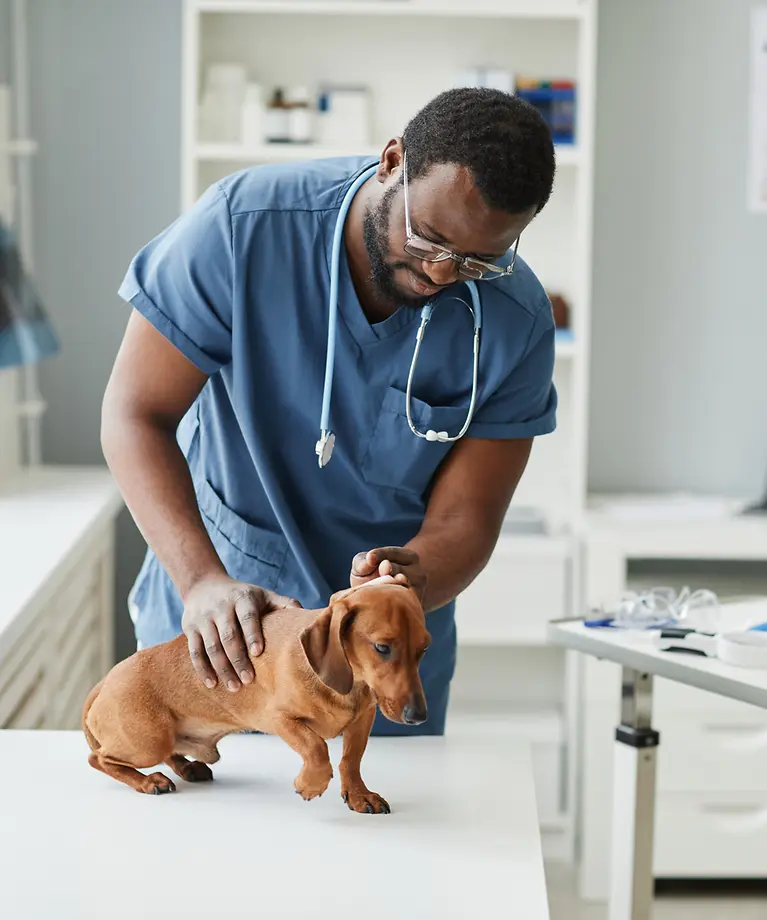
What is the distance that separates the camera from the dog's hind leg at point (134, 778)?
44.9 inches

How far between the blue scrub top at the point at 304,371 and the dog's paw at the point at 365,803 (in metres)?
0.32

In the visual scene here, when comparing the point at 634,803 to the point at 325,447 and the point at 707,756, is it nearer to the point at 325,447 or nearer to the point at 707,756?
the point at 325,447

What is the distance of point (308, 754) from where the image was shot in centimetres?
108

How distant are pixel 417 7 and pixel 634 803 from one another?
1.80m

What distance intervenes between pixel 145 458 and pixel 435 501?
355mm

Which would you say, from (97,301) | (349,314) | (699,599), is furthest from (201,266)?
(97,301)

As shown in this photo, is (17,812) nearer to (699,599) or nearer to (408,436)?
(408,436)

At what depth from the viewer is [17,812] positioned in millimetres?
1091

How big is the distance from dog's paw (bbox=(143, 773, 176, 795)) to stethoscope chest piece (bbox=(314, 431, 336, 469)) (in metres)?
0.36

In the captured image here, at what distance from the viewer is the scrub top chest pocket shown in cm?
137

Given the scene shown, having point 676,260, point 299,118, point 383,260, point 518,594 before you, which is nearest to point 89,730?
point 383,260

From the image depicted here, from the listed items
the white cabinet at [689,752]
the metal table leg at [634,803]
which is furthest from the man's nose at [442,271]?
the white cabinet at [689,752]

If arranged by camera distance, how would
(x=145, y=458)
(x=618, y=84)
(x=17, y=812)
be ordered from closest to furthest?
(x=17, y=812)
(x=145, y=458)
(x=618, y=84)

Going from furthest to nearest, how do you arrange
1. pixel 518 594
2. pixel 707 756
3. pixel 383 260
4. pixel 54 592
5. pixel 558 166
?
pixel 558 166
pixel 518 594
pixel 707 756
pixel 54 592
pixel 383 260
